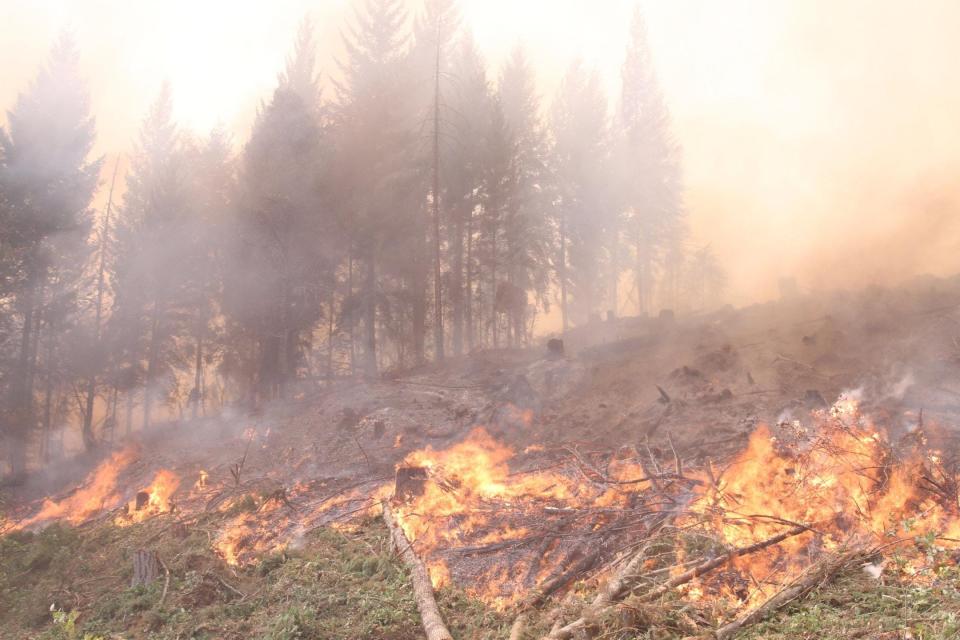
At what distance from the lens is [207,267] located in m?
30.7

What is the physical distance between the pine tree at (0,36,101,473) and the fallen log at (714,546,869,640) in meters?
26.8

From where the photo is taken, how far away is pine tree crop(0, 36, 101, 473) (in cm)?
2300

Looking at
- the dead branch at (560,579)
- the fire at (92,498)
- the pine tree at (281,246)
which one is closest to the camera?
the dead branch at (560,579)

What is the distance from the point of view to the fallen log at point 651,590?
18.9 feet

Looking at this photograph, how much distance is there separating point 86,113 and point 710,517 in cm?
3206

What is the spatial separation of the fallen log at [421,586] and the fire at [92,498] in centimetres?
1245

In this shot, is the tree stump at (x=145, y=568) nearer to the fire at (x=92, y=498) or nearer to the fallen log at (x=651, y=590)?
the fallen log at (x=651, y=590)

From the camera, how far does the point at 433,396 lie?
21.1 m

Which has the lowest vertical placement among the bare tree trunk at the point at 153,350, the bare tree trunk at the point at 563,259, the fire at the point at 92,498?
the fire at the point at 92,498

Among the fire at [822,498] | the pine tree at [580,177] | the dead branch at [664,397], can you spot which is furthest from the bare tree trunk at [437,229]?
the fire at [822,498]

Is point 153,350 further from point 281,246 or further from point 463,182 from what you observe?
point 463,182

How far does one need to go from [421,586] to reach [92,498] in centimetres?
1690

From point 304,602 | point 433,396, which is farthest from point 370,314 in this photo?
point 304,602

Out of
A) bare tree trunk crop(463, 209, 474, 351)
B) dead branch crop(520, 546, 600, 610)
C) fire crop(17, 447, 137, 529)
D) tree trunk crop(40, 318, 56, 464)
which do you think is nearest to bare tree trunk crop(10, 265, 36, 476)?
tree trunk crop(40, 318, 56, 464)
